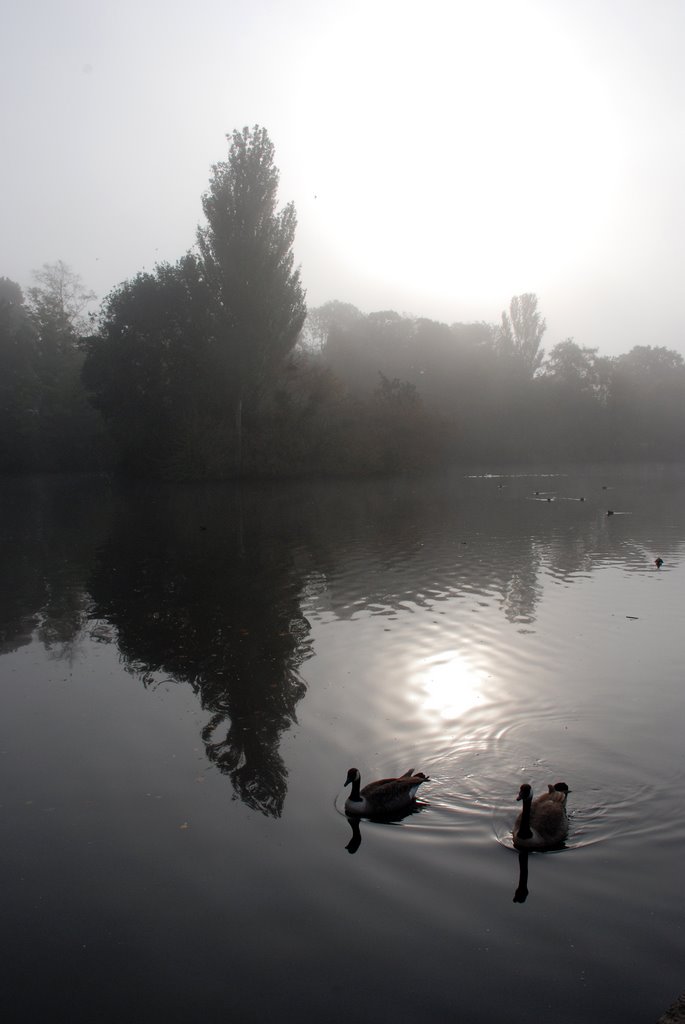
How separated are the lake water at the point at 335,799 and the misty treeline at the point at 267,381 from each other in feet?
111

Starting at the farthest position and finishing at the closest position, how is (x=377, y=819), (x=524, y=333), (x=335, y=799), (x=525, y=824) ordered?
(x=524, y=333)
(x=335, y=799)
(x=377, y=819)
(x=525, y=824)

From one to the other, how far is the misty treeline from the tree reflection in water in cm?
2512

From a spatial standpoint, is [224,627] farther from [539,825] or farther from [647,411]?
[647,411]

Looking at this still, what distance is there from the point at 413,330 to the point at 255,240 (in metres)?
33.6

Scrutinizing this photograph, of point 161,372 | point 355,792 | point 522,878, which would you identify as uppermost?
point 161,372

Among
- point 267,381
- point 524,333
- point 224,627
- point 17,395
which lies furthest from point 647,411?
point 224,627

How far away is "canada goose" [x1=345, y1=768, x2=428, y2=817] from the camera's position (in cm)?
593

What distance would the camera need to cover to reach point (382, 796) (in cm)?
594

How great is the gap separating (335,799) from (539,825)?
1.72m

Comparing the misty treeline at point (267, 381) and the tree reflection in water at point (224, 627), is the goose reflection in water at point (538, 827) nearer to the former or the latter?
the tree reflection in water at point (224, 627)

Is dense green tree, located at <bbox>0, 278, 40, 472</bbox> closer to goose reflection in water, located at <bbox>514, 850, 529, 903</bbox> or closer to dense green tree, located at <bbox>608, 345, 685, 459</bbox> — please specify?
dense green tree, located at <bbox>608, 345, 685, 459</bbox>

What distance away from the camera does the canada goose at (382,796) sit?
19.5 feet

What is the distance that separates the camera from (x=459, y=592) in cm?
1447

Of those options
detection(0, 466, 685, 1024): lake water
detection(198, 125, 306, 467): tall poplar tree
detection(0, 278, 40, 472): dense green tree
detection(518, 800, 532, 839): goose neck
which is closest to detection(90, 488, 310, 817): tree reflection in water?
detection(0, 466, 685, 1024): lake water
